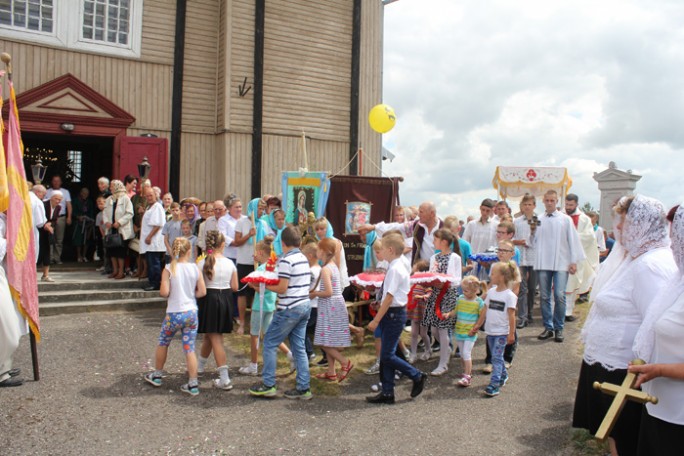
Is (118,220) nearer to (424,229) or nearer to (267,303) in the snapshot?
(267,303)

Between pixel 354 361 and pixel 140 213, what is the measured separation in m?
5.51

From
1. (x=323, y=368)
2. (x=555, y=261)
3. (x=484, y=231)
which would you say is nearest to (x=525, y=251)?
(x=555, y=261)

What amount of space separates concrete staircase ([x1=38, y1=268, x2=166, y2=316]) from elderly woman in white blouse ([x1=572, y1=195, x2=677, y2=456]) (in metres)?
7.91

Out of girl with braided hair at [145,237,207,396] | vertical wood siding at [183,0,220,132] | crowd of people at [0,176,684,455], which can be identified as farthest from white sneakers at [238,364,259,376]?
vertical wood siding at [183,0,220,132]

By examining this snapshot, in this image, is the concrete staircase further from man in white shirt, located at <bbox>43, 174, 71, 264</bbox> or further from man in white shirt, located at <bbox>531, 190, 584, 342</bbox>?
man in white shirt, located at <bbox>531, 190, 584, 342</bbox>

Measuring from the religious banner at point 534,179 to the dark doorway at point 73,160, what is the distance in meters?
10.1

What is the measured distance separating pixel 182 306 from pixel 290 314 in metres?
1.11

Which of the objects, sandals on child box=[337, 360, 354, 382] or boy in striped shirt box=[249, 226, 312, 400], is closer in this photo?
boy in striped shirt box=[249, 226, 312, 400]

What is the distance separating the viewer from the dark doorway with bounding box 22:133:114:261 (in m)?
15.5

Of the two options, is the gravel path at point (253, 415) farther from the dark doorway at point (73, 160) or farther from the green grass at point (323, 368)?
the dark doorway at point (73, 160)

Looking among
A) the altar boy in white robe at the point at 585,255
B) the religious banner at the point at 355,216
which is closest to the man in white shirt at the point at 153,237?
the religious banner at the point at 355,216

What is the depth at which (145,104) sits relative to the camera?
43.8 ft

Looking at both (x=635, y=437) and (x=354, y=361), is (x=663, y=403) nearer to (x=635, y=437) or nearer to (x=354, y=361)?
(x=635, y=437)

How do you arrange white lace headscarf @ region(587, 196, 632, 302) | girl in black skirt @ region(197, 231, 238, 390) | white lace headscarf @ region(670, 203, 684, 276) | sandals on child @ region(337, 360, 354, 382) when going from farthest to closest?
sandals on child @ region(337, 360, 354, 382) < girl in black skirt @ region(197, 231, 238, 390) < white lace headscarf @ region(587, 196, 632, 302) < white lace headscarf @ region(670, 203, 684, 276)
